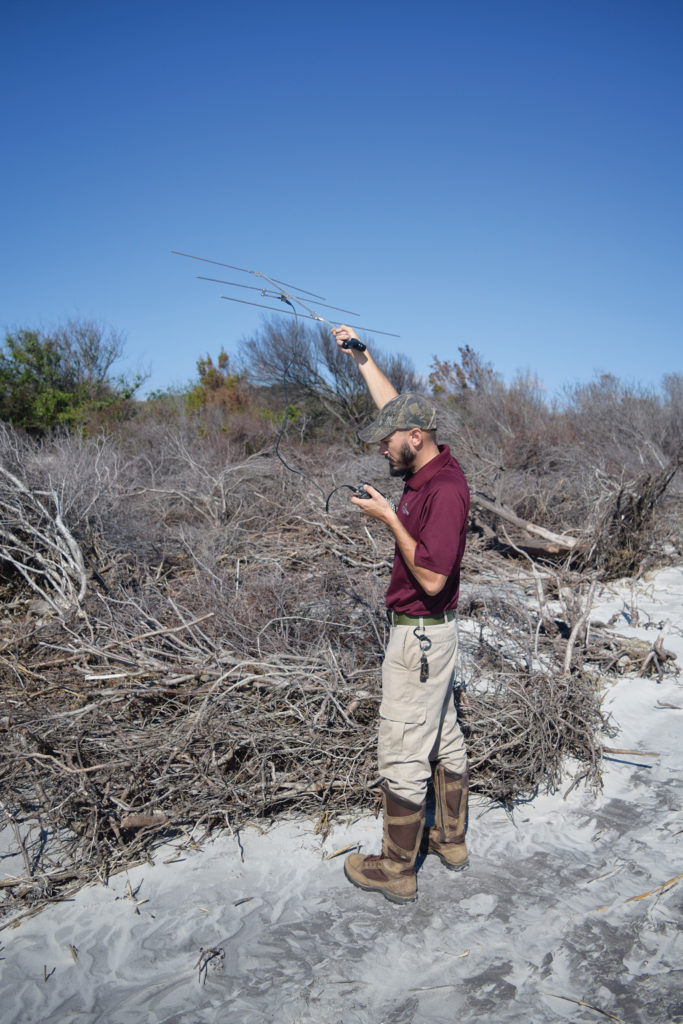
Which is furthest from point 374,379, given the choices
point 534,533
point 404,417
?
point 534,533

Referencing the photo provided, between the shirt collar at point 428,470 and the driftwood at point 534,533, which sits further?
the driftwood at point 534,533

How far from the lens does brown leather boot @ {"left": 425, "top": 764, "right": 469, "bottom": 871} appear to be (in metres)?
2.70

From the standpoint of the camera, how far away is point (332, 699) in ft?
11.0

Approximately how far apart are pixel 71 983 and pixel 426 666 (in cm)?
166

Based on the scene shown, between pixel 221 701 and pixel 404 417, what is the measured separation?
1853 mm

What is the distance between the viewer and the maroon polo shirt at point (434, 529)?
2252 mm

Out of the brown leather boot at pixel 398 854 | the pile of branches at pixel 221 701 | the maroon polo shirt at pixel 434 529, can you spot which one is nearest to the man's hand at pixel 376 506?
the maroon polo shirt at pixel 434 529

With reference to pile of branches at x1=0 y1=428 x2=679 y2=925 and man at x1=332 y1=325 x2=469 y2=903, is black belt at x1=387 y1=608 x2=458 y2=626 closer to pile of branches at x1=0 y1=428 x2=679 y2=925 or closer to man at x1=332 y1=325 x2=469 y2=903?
man at x1=332 y1=325 x2=469 y2=903

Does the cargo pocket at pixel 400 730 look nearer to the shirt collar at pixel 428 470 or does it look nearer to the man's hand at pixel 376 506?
the man's hand at pixel 376 506

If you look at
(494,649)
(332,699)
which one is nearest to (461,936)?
(332,699)

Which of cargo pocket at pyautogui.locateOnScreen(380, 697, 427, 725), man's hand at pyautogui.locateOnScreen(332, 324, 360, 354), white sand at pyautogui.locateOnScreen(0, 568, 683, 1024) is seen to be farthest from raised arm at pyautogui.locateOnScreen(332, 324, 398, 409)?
white sand at pyautogui.locateOnScreen(0, 568, 683, 1024)

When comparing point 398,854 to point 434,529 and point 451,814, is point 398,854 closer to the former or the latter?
point 451,814

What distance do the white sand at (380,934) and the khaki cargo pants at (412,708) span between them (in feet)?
1.73

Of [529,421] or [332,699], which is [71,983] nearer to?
[332,699]
